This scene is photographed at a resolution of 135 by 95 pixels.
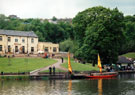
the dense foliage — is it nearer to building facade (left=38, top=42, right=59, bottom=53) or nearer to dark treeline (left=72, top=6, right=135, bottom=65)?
dark treeline (left=72, top=6, right=135, bottom=65)

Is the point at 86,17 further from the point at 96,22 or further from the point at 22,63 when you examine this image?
the point at 22,63

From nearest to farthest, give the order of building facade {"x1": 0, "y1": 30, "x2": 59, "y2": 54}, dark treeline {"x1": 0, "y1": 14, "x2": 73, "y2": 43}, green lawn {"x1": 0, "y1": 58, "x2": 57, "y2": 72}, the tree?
green lawn {"x1": 0, "y1": 58, "x2": 57, "y2": 72} → the tree → building facade {"x1": 0, "y1": 30, "x2": 59, "y2": 54} → dark treeline {"x1": 0, "y1": 14, "x2": 73, "y2": 43}

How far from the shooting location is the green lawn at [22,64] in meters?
81.1

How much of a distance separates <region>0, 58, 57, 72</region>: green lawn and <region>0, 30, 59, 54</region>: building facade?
41.5ft

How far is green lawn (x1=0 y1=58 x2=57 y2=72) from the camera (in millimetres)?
81125

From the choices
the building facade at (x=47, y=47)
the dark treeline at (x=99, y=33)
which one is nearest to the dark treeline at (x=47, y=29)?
the building facade at (x=47, y=47)

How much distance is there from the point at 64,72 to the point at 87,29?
2706 cm

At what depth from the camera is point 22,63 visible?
294 ft

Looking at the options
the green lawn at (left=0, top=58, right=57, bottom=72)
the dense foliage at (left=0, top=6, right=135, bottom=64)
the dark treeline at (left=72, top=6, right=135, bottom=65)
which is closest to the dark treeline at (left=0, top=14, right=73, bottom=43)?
the dense foliage at (left=0, top=6, right=135, bottom=64)

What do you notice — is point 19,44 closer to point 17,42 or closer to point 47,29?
point 17,42

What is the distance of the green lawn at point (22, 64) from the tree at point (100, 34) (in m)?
12.6

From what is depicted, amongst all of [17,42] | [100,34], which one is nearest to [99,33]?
[100,34]

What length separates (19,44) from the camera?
361 ft

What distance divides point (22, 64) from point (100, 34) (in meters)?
24.5
